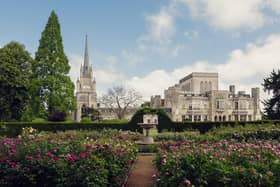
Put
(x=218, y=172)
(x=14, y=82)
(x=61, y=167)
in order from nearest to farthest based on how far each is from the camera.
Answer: (x=218, y=172)
(x=61, y=167)
(x=14, y=82)

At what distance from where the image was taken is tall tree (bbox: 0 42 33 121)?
2694 centimetres

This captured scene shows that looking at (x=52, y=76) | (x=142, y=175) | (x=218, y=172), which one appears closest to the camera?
(x=218, y=172)

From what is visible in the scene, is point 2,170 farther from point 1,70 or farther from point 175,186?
point 1,70

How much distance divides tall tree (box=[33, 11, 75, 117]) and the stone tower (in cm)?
6345

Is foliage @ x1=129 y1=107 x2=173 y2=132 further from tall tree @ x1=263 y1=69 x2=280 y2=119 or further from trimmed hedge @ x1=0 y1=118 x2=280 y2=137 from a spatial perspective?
tall tree @ x1=263 y1=69 x2=280 y2=119

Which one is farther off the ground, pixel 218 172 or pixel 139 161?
pixel 218 172

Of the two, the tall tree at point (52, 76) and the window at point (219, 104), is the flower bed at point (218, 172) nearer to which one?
the tall tree at point (52, 76)

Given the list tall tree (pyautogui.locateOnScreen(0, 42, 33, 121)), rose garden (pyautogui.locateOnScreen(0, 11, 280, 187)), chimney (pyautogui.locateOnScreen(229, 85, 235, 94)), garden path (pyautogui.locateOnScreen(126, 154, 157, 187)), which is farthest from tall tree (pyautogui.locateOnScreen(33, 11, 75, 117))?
chimney (pyautogui.locateOnScreen(229, 85, 235, 94))

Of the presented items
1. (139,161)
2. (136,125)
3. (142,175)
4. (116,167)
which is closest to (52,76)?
(136,125)

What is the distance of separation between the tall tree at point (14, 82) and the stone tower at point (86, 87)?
6229cm

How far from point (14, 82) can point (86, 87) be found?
70332mm

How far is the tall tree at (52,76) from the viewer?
26391 mm

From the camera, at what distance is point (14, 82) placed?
1069 inches

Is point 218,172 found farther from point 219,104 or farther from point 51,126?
point 219,104
